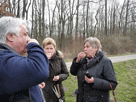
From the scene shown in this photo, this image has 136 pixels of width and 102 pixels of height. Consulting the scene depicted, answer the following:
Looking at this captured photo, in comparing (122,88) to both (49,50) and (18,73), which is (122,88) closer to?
(49,50)

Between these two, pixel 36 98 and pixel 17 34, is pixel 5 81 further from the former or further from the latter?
pixel 17 34

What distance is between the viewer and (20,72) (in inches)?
36.4

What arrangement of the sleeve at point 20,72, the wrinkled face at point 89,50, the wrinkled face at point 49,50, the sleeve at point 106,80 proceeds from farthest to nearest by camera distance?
the wrinkled face at point 49,50
the wrinkled face at point 89,50
the sleeve at point 106,80
the sleeve at point 20,72

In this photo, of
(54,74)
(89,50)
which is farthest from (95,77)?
(54,74)

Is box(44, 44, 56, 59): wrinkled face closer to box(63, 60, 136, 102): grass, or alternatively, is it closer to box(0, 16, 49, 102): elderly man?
box(0, 16, 49, 102): elderly man

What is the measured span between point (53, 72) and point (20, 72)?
1.56 meters

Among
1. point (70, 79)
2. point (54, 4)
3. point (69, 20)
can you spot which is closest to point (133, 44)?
point (69, 20)

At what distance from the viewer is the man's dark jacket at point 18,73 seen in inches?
35.8

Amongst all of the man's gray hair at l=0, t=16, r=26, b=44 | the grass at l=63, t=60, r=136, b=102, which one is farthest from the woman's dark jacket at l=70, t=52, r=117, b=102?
the grass at l=63, t=60, r=136, b=102

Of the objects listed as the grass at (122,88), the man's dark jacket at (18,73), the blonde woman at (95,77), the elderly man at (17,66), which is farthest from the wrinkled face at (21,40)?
the grass at (122,88)

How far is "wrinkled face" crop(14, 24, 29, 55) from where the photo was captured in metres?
1.13

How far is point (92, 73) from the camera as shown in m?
2.14

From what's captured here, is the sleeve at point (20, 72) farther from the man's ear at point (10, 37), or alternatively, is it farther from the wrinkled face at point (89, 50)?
the wrinkled face at point (89, 50)

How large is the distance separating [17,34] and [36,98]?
0.65 metres
